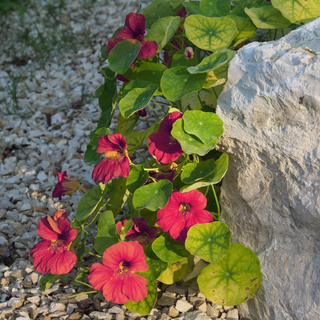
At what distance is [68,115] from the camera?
2.69m

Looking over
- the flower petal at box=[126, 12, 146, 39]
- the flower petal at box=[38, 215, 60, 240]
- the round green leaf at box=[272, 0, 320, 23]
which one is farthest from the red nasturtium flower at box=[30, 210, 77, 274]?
the round green leaf at box=[272, 0, 320, 23]

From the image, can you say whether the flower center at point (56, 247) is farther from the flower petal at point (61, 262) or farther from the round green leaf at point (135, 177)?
the round green leaf at point (135, 177)

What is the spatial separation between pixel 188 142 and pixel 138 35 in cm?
60

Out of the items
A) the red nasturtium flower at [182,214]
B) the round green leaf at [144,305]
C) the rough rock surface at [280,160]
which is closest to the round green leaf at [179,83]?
the rough rock surface at [280,160]

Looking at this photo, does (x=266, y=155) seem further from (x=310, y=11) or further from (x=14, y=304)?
(x=14, y=304)

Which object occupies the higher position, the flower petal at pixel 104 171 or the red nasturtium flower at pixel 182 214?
the flower petal at pixel 104 171

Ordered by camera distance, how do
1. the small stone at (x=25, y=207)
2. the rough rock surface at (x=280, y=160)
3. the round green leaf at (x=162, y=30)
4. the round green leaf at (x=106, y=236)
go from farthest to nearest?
the small stone at (x=25, y=207) → the round green leaf at (x=162, y=30) → the round green leaf at (x=106, y=236) → the rough rock surface at (x=280, y=160)

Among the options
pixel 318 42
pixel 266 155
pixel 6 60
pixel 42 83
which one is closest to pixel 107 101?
pixel 266 155

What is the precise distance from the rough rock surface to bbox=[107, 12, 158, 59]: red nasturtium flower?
1.22 feet

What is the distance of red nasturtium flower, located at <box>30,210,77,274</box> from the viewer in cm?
132

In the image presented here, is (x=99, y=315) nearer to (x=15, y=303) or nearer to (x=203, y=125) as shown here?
(x=15, y=303)

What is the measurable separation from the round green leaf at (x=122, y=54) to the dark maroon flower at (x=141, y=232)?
62 centimetres

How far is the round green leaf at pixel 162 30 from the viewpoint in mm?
1520

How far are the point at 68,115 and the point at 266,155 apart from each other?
1.80 m
